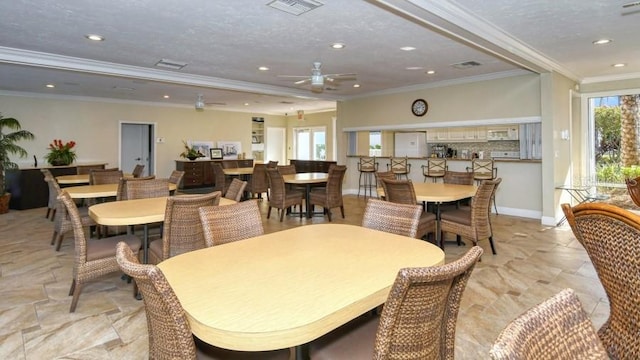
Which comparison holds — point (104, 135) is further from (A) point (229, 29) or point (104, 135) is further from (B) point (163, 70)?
(A) point (229, 29)

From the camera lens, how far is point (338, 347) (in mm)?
1446

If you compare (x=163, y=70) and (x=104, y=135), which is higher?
(x=163, y=70)

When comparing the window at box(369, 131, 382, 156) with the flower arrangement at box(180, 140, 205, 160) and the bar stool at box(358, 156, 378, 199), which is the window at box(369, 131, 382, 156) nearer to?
the bar stool at box(358, 156, 378, 199)

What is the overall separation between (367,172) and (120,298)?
5958 mm

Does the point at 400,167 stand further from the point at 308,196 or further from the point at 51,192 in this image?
the point at 51,192

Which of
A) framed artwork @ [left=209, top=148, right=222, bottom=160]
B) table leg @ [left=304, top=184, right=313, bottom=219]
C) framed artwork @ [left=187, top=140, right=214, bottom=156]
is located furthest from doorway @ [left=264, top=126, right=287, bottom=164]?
table leg @ [left=304, top=184, right=313, bottom=219]

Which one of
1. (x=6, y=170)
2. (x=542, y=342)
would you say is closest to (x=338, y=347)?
(x=542, y=342)

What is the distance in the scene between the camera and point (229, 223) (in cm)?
217

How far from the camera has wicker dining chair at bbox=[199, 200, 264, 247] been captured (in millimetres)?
2086

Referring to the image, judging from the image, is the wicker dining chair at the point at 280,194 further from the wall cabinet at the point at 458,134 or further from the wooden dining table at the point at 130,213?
the wall cabinet at the point at 458,134

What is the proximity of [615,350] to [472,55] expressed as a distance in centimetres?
449

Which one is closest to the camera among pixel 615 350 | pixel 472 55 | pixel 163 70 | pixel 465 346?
pixel 615 350

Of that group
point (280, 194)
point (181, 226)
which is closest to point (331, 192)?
→ point (280, 194)

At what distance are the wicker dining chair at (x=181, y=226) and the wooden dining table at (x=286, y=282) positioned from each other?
0.95 metres
